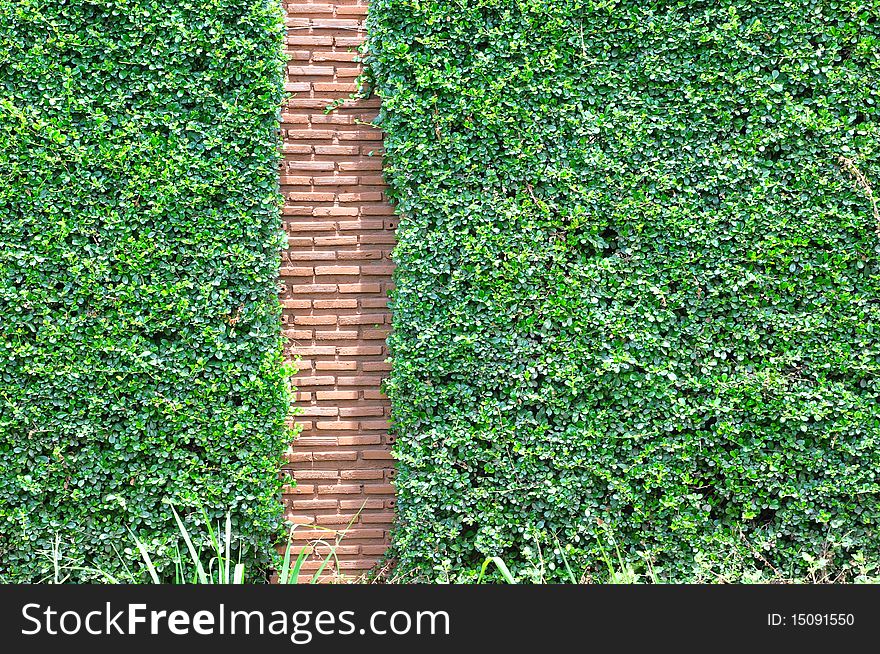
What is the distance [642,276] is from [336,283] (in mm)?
1702

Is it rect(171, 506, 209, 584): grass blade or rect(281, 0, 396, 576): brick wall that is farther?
rect(281, 0, 396, 576): brick wall

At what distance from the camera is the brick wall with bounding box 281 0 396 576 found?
14.3ft

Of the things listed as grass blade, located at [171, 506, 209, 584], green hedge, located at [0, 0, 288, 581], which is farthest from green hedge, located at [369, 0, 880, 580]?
grass blade, located at [171, 506, 209, 584]

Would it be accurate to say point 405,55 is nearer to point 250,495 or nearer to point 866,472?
point 250,495

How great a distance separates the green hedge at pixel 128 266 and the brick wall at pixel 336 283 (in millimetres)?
400

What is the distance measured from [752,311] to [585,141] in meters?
1.25

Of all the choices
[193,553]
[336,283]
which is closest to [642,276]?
[336,283]

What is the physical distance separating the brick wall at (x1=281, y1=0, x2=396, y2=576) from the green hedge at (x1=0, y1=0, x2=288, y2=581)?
40cm

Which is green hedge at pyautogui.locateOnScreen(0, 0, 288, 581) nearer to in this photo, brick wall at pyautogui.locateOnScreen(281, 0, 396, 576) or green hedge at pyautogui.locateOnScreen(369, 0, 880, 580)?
brick wall at pyautogui.locateOnScreen(281, 0, 396, 576)

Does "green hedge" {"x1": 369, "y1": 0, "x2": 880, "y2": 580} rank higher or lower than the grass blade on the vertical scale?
higher

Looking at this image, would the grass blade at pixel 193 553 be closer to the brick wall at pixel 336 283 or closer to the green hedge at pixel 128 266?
the green hedge at pixel 128 266

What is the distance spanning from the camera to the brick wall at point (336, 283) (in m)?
4.36

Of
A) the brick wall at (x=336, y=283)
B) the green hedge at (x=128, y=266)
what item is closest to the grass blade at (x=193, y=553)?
the green hedge at (x=128, y=266)

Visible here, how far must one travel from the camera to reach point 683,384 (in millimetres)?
4012
